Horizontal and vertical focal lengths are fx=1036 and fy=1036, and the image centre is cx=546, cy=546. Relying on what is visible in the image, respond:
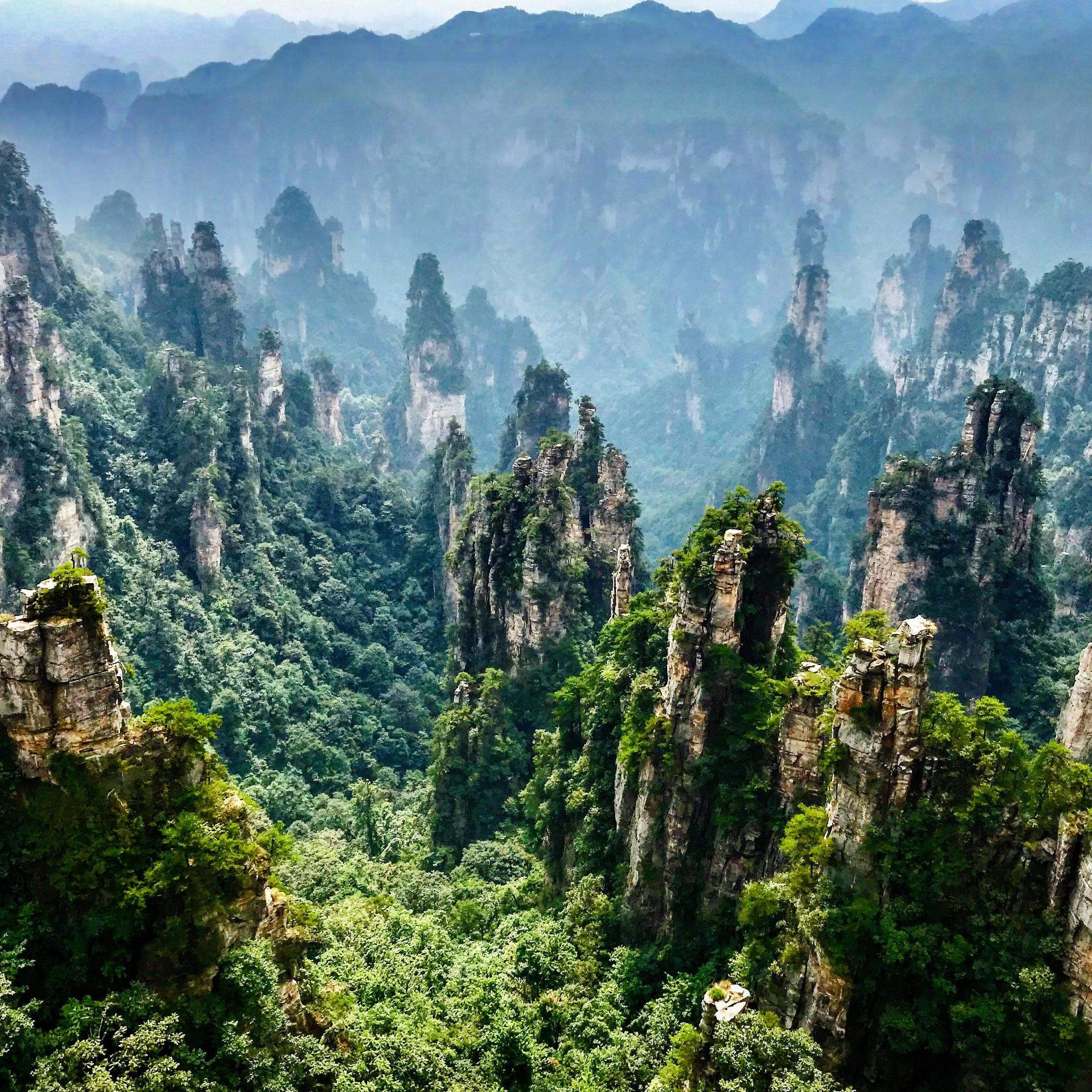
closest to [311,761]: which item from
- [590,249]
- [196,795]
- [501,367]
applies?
[196,795]

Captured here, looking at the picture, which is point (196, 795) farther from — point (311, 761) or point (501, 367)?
point (501, 367)

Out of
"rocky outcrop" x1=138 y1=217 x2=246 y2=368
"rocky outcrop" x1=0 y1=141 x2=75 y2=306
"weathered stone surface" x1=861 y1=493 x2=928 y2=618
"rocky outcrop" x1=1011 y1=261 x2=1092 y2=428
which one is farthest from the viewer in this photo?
"rocky outcrop" x1=138 y1=217 x2=246 y2=368

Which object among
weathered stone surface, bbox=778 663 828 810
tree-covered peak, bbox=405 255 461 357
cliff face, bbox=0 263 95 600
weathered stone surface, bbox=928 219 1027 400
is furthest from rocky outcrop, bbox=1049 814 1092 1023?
tree-covered peak, bbox=405 255 461 357

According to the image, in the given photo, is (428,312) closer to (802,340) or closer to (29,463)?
Result: (802,340)

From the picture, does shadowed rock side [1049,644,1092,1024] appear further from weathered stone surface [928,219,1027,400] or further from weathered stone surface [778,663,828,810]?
weathered stone surface [928,219,1027,400]

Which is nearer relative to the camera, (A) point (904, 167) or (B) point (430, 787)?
(B) point (430, 787)

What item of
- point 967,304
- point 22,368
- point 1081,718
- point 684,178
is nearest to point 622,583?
point 1081,718

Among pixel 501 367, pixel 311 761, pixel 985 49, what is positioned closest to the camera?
pixel 311 761

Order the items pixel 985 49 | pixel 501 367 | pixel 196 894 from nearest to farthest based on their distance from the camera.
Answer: pixel 196 894, pixel 501 367, pixel 985 49
